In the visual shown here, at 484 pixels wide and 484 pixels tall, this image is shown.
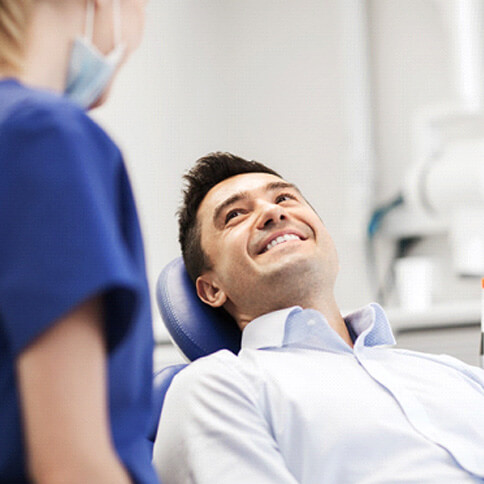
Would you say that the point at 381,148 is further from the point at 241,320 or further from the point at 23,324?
the point at 23,324

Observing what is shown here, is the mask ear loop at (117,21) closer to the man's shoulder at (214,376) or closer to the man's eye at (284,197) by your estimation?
the man's shoulder at (214,376)

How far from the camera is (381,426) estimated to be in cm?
123

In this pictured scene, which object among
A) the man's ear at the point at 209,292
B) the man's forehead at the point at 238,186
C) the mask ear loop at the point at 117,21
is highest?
the mask ear loop at the point at 117,21

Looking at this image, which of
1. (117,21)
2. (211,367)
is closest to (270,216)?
(211,367)

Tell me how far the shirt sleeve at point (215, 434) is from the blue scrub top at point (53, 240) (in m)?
0.50

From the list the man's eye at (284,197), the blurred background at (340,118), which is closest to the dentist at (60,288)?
the man's eye at (284,197)

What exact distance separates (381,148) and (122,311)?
261cm

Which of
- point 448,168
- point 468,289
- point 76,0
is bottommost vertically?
point 468,289

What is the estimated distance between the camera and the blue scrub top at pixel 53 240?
0.59m

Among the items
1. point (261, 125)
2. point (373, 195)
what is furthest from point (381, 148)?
point (261, 125)

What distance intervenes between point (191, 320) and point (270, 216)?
0.28m

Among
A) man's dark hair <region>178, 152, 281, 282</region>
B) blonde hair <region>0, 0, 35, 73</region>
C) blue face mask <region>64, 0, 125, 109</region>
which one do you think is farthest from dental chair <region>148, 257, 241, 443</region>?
blonde hair <region>0, 0, 35, 73</region>

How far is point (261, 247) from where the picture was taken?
154 cm

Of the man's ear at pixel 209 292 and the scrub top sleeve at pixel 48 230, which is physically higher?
the scrub top sleeve at pixel 48 230
